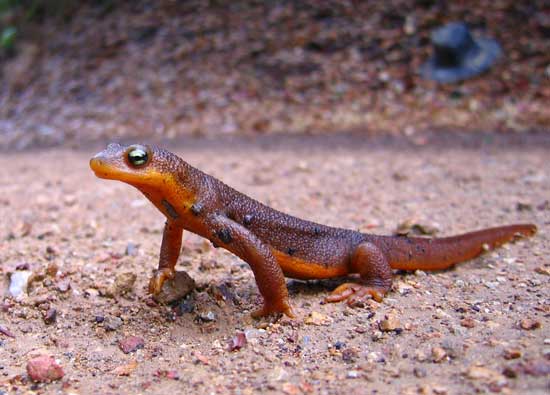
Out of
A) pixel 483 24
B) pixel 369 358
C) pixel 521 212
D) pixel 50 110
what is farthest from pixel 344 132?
pixel 369 358

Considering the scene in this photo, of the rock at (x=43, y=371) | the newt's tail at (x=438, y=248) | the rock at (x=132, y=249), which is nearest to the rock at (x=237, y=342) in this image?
the rock at (x=43, y=371)

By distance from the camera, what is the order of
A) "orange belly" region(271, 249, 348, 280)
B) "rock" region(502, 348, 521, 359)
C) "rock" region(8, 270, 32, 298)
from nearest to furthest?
"rock" region(502, 348, 521, 359)
"orange belly" region(271, 249, 348, 280)
"rock" region(8, 270, 32, 298)

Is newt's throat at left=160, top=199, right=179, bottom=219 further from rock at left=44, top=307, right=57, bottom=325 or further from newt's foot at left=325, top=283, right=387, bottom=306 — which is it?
newt's foot at left=325, top=283, right=387, bottom=306

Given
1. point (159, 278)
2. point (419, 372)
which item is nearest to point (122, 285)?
point (159, 278)

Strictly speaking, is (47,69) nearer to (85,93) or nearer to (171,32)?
(85,93)

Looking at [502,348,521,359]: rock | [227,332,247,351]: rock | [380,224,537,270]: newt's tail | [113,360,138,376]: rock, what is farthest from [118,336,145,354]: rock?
[502,348,521,359]: rock
